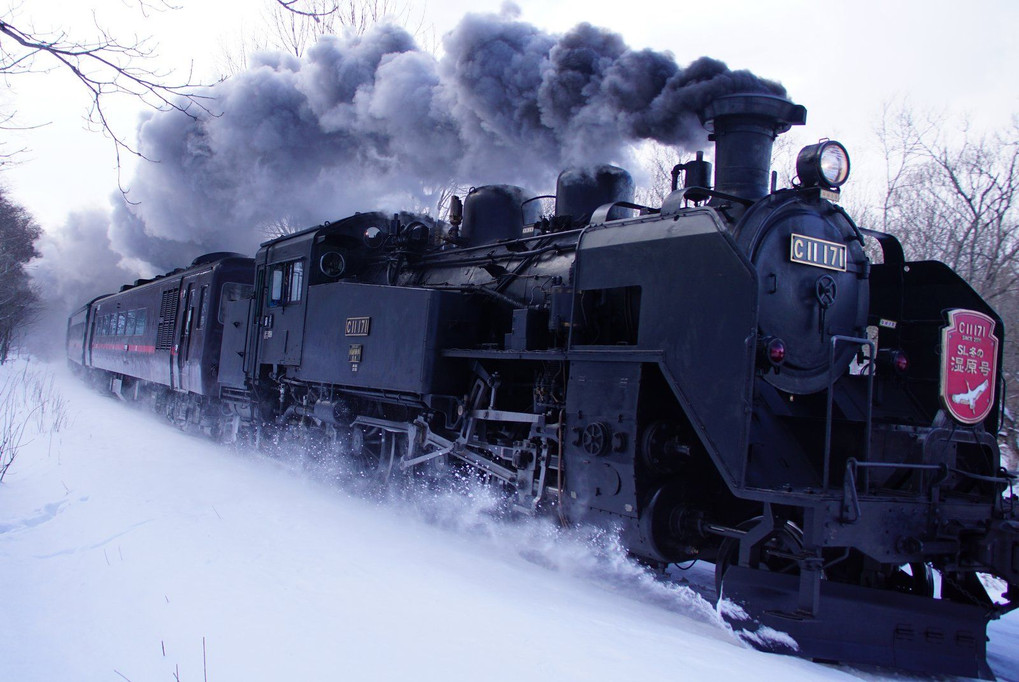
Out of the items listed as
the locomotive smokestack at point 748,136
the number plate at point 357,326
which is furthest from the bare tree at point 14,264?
the locomotive smokestack at point 748,136

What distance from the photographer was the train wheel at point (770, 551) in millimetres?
3873

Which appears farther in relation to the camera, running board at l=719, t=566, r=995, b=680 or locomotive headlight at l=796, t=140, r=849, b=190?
locomotive headlight at l=796, t=140, r=849, b=190

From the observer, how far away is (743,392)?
387 cm

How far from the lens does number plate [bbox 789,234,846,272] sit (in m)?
4.59

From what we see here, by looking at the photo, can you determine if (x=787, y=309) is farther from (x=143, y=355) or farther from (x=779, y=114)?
(x=143, y=355)

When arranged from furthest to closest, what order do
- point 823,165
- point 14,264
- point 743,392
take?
point 14,264 → point 823,165 → point 743,392

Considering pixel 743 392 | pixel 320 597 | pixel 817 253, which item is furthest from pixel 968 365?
pixel 320 597

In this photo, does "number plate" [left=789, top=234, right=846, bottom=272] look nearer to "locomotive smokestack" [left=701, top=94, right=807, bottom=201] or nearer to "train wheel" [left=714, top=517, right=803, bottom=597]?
→ "locomotive smokestack" [left=701, top=94, right=807, bottom=201]

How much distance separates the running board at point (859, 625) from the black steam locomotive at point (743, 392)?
0.01m

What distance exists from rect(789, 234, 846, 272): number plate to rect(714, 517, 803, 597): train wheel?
5.31 feet

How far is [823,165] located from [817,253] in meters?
0.63

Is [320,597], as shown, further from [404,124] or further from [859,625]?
[404,124]

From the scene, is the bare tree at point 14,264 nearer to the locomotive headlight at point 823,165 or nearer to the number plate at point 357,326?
the number plate at point 357,326

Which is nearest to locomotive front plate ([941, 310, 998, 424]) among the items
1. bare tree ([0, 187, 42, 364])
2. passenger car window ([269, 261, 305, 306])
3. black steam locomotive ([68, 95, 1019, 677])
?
black steam locomotive ([68, 95, 1019, 677])
